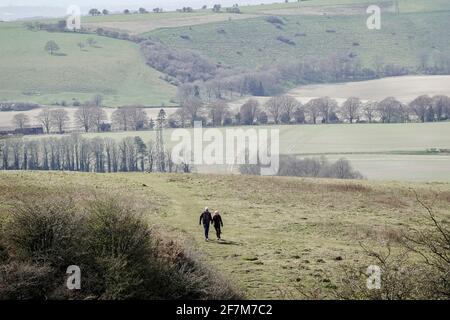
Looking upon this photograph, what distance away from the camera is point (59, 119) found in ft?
456

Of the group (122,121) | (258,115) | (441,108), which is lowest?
(122,121)

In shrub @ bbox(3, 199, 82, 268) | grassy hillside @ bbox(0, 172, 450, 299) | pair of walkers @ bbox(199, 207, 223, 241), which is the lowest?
grassy hillside @ bbox(0, 172, 450, 299)

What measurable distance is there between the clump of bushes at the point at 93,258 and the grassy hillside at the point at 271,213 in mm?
3012

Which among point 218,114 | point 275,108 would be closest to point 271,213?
point 218,114

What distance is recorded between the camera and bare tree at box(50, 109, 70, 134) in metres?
138

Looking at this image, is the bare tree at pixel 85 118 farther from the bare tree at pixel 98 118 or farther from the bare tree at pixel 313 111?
the bare tree at pixel 313 111

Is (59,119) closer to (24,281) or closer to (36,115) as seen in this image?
(36,115)

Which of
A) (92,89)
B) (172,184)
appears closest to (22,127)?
(92,89)

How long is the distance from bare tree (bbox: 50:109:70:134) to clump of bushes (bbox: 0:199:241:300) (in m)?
111

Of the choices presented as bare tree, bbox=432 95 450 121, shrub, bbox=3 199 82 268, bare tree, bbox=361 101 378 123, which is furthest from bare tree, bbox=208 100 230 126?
shrub, bbox=3 199 82 268

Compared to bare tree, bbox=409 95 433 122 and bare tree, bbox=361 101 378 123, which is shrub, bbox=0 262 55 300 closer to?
bare tree, bbox=361 101 378 123

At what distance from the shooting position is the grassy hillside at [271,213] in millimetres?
31684

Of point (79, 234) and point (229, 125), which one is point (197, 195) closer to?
point (79, 234)

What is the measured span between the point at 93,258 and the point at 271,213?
64.2 feet
